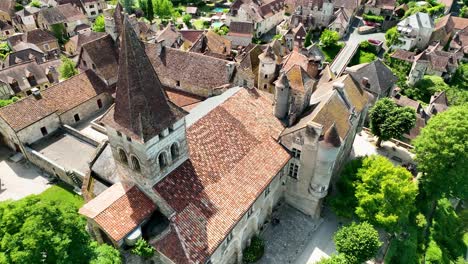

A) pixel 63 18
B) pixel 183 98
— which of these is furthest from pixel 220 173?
pixel 63 18

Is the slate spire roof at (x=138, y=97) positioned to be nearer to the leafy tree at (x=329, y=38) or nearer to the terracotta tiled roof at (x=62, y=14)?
the leafy tree at (x=329, y=38)

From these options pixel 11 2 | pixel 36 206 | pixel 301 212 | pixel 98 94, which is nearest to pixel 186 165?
pixel 36 206

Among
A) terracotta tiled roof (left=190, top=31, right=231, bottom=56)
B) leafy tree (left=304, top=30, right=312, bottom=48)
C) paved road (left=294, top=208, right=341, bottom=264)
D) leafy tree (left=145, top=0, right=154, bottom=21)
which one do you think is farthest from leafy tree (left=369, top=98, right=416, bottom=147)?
leafy tree (left=145, top=0, right=154, bottom=21)


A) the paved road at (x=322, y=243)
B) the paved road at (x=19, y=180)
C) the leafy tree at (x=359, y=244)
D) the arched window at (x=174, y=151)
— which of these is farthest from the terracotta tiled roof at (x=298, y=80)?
the paved road at (x=19, y=180)

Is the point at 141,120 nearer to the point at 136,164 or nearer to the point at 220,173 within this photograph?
the point at 136,164

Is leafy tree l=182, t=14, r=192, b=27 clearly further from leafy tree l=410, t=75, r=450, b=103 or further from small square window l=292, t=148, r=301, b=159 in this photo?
small square window l=292, t=148, r=301, b=159

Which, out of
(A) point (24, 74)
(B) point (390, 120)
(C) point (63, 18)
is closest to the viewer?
(B) point (390, 120)
